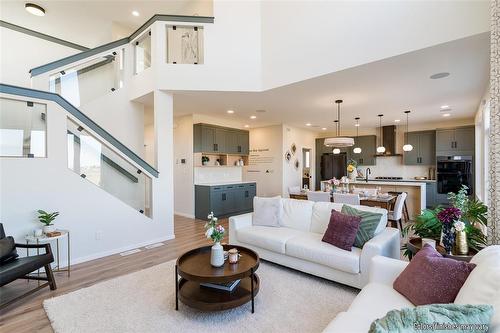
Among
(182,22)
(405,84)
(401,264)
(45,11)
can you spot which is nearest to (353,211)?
(401,264)

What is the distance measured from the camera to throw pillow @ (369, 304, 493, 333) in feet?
3.23

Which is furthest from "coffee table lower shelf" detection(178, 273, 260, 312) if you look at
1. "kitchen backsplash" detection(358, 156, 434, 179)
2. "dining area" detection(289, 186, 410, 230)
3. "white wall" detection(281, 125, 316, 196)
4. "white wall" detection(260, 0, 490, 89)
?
"kitchen backsplash" detection(358, 156, 434, 179)

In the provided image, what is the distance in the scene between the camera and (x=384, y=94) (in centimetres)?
489

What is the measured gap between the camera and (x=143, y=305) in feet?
8.09

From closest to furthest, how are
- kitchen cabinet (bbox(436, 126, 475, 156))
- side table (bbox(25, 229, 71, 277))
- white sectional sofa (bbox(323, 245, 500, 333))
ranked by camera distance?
white sectional sofa (bbox(323, 245, 500, 333)), side table (bbox(25, 229, 71, 277)), kitchen cabinet (bbox(436, 126, 475, 156))

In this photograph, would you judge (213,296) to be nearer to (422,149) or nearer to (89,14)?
(89,14)

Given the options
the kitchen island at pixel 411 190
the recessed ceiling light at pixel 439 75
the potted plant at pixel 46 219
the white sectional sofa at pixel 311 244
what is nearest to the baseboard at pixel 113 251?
the potted plant at pixel 46 219

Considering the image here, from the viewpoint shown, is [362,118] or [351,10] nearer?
[351,10]

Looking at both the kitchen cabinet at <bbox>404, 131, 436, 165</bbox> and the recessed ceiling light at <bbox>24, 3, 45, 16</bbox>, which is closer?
the recessed ceiling light at <bbox>24, 3, 45, 16</bbox>

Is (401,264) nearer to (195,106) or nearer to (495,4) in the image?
(495,4)

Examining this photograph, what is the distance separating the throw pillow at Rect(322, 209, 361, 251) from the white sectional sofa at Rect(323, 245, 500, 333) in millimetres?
700

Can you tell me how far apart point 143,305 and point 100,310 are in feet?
1.28

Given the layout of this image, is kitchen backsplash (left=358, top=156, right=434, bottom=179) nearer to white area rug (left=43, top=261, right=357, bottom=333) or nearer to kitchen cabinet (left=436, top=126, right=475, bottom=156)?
kitchen cabinet (left=436, top=126, right=475, bottom=156)

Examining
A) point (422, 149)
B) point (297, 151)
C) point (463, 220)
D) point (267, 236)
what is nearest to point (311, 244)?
point (267, 236)
